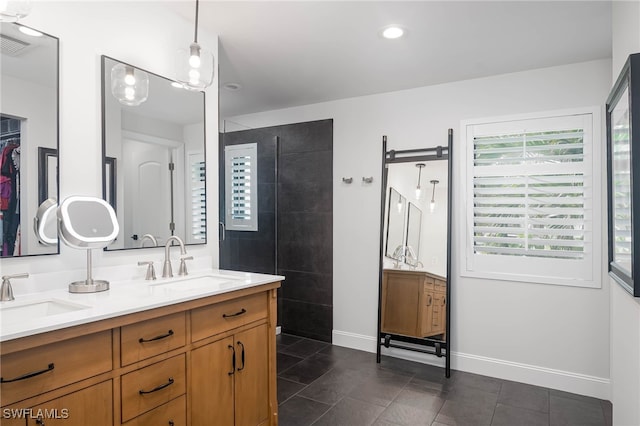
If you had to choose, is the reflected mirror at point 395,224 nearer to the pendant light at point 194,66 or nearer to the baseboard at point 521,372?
the baseboard at point 521,372

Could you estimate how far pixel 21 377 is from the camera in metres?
1.20

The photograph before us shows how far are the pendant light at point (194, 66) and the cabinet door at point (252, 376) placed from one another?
4.27 feet

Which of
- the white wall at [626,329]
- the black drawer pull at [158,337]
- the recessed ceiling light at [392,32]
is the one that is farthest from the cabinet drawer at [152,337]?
the recessed ceiling light at [392,32]

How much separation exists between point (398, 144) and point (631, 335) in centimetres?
250

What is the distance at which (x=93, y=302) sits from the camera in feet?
5.25

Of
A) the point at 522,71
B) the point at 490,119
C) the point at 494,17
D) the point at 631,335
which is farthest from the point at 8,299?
the point at 522,71

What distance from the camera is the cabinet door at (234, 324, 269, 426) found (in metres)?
2.07

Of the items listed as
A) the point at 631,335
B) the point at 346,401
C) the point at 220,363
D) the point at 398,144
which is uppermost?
the point at 398,144

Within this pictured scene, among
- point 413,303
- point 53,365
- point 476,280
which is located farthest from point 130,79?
point 476,280

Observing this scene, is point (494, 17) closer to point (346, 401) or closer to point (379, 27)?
point (379, 27)

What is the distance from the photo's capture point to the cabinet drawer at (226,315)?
6.03ft

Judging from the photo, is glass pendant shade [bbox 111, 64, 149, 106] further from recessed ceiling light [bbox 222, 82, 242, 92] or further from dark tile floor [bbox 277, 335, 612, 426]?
dark tile floor [bbox 277, 335, 612, 426]

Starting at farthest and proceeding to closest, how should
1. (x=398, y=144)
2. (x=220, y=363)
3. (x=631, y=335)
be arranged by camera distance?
1. (x=398, y=144)
2. (x=220, y=363)
3. (x=631, y=335)

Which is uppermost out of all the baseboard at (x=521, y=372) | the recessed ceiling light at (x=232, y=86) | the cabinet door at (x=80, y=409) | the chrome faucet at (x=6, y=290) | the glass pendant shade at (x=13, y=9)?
the recessed ceiling light at (x=232, y=86)
